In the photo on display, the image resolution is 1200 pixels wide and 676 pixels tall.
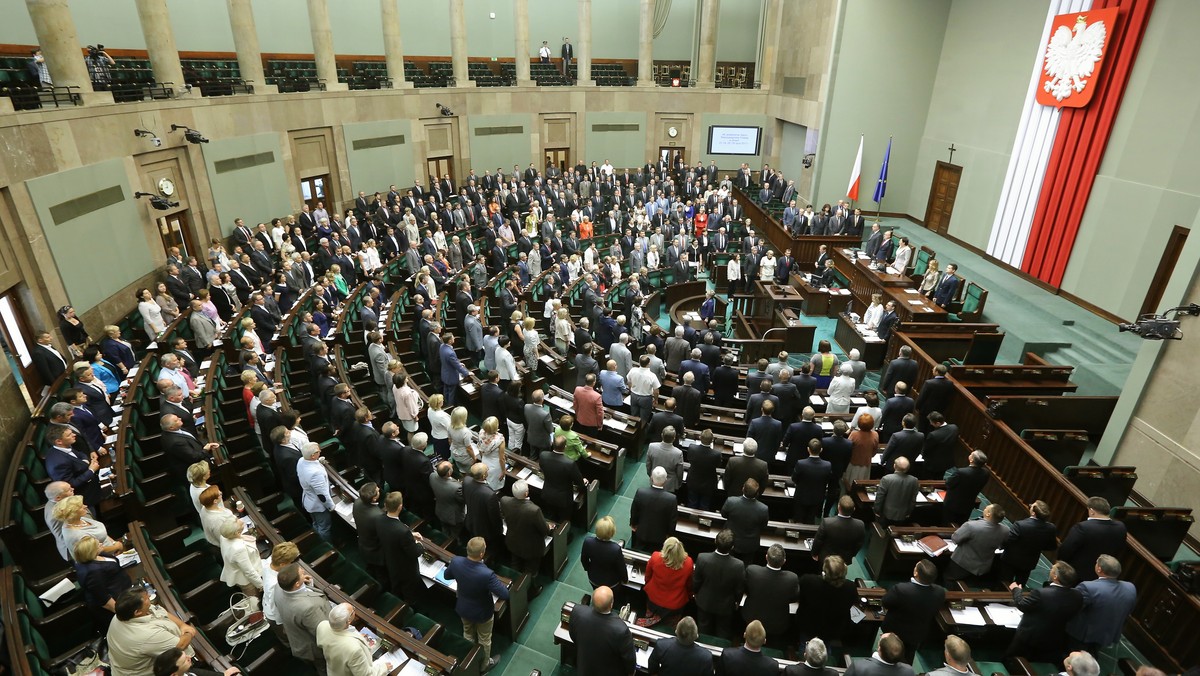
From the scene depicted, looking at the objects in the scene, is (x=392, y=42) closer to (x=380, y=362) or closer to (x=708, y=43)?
(x=708, y=43)

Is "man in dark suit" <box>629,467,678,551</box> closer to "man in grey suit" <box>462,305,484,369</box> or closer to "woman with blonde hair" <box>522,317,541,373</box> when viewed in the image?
"woman with blonde hair" <box>522,317,541,373</box>

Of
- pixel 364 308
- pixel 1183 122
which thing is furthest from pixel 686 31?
pixel 364 308

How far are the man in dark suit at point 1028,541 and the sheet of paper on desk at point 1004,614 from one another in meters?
0.53

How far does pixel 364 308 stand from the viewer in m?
10.2

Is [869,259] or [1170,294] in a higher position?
[1170,294]

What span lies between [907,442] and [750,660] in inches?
154

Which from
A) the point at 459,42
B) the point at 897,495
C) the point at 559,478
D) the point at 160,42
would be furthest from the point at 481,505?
the point at 459,42

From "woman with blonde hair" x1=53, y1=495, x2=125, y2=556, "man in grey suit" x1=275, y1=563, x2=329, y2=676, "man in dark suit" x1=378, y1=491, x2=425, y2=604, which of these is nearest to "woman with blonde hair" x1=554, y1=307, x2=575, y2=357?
"man in dark suit" x1=378, y1=491, x2=425, y2=604

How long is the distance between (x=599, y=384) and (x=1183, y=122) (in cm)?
1126

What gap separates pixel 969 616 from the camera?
17.0ft

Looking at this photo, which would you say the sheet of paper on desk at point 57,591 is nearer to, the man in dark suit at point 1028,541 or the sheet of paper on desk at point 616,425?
the sheet of paper on desk at point 616,425

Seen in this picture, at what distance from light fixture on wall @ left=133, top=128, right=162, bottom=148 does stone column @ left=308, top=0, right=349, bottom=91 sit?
6.90 m

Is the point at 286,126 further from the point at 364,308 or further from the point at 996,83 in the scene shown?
the point at 996,83

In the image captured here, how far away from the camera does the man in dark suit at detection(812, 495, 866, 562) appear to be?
528 cm
